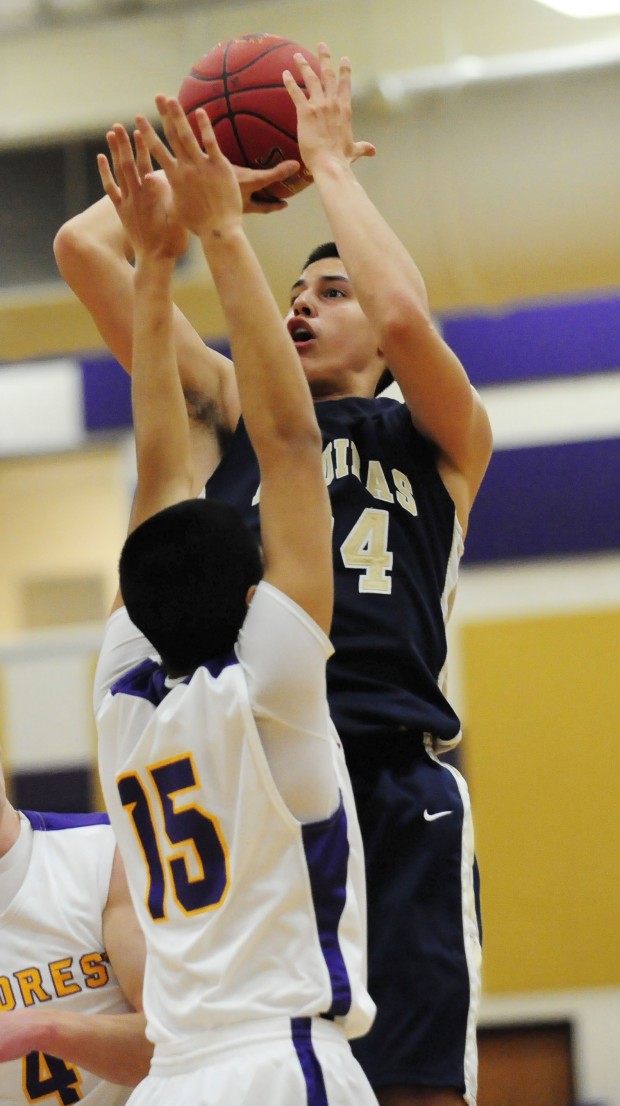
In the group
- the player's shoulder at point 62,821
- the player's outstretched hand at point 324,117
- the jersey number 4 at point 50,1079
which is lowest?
the jersey number 4 at point 50,1079

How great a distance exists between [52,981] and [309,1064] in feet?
4.05

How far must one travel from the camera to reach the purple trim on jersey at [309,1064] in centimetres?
200

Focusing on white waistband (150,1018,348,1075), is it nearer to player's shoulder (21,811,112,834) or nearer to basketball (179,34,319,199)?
player's shoulder (21,811,112,834)

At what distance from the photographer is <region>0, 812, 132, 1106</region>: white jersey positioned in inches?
120

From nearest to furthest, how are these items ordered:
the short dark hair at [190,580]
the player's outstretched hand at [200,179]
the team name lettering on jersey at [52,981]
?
the short dark hair at [190,580] < the player's outstretched hand at [200,179] < the team name lettering on jersey at [52,981]

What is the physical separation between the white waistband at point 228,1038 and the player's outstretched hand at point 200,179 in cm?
119

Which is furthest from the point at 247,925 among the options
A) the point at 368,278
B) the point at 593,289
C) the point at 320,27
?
the point at 320,27

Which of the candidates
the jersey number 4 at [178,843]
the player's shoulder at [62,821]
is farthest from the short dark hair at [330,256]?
the jersey number 4 at [178,843]

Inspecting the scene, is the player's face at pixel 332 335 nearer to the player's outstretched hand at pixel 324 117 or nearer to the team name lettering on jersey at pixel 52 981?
the player's outstretched hand at pixel 324 117

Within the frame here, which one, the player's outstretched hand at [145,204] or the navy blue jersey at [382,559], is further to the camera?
the navy blue jersey at [382,559]

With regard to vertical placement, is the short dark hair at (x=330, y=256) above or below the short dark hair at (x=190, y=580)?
above

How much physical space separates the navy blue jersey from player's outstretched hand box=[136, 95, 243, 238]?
0.77 meters

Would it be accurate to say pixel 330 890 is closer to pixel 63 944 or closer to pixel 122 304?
pixel 63 944

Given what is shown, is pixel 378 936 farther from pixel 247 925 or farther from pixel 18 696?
pixel 18 696
